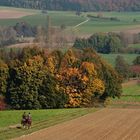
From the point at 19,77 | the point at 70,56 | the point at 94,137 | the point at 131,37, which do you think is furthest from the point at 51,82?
the point at 131,37

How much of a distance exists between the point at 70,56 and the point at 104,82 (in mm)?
5577

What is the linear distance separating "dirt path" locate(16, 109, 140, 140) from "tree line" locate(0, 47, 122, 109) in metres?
16.8

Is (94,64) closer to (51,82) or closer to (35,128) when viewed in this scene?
(51,82)

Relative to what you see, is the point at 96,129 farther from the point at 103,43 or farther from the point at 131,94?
the point at 103,43

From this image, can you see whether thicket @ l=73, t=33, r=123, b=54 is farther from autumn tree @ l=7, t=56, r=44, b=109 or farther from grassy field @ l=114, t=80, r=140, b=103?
autumn tree @ l=7, t=56, r=44, b=109

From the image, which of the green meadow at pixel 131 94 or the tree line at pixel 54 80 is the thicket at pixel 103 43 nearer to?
the green meadow at pixel 131 94

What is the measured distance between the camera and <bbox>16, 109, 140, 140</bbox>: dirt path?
35188 mm

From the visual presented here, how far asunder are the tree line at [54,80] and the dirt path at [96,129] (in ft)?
55.3

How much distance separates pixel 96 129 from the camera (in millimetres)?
39875

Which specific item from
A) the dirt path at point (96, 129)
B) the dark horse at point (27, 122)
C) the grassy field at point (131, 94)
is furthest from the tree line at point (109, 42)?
the dark horse at point (27, 122)

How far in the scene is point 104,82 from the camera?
252 feet

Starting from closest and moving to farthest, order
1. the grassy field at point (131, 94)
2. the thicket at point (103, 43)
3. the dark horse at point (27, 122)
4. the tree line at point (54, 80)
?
the dark horse at point (27, 122) < the tree line at point (54, 80) < the grassy field at point (131, 94) < the thicket at point (103, 43)

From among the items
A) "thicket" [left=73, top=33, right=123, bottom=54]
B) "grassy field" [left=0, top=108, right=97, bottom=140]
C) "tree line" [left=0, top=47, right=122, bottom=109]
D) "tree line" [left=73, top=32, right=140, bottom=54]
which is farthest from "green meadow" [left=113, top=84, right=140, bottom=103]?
"thicket" [left=73, top=33, right=123, bottom=54]

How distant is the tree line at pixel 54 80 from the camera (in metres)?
68.0
